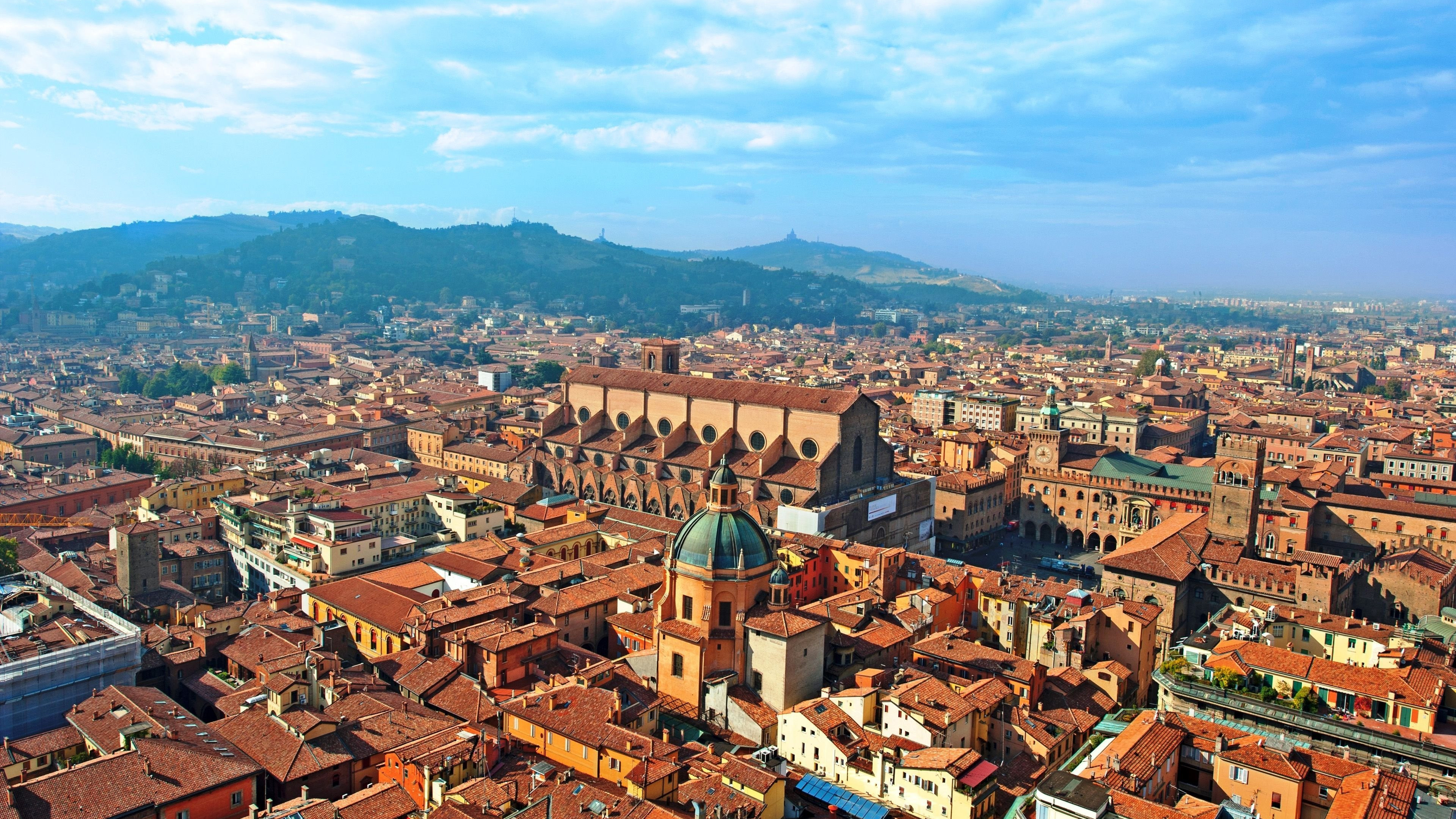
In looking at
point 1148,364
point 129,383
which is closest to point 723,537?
point 129,383

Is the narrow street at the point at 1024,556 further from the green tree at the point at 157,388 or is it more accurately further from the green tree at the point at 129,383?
the green tree at the point at 129,383

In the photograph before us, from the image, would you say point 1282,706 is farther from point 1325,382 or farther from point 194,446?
point 1325,382

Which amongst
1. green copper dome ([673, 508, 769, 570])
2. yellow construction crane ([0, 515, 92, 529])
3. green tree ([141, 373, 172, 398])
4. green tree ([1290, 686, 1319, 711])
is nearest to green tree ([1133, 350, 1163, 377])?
green tree ([1290, 686, 1319, 711])

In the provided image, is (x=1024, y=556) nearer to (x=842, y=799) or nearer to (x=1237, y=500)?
(x=1237, y=500)

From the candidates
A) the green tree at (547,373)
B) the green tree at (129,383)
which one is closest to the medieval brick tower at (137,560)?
the green tree at (547,373)

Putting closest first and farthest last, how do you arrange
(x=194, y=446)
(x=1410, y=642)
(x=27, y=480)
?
(x=1410, y=642) → (x=27, y=480) → (x=194, y=446)

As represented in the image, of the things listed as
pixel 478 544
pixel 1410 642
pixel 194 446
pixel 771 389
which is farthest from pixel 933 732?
pixel 194 446
